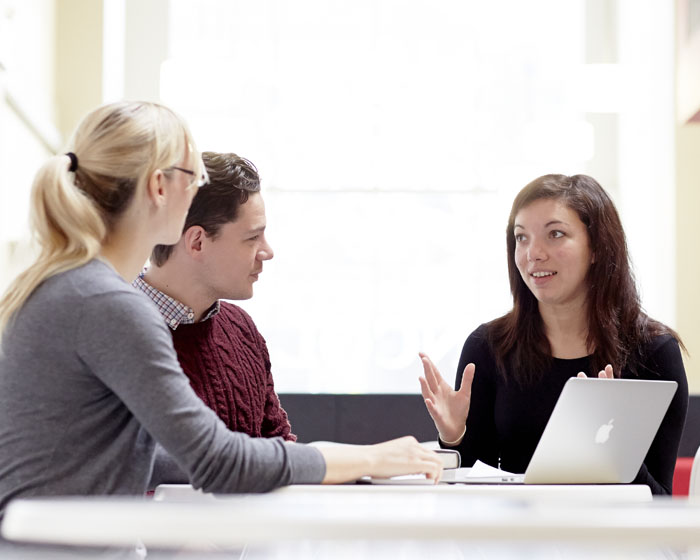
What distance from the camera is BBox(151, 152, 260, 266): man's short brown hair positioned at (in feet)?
6.42

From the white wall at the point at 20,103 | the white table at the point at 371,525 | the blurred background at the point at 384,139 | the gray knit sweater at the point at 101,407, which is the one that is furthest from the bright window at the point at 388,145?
the white table at the point at 371,525

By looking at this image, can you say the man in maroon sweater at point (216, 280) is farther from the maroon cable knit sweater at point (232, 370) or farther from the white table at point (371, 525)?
the white table at point (371, 525)

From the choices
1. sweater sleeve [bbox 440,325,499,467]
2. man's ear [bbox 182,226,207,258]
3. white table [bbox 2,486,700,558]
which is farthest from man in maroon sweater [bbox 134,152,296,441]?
white table [bbox 2,486,700,558]

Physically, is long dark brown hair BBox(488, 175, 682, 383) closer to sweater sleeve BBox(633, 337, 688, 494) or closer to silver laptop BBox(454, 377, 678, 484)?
sweater sleeve BBox(633, 337, 688, 494)

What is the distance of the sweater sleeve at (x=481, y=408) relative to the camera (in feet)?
→ 7.27

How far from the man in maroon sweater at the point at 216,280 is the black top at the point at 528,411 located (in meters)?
0.55

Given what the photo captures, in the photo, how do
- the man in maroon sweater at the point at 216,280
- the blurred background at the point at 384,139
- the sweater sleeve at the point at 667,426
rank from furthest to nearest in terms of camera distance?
1. the blurred background at the point at 384,139
2. the sweater sleeve at the point at 667,426
3. the man in maroon sweater at the point at 216,280

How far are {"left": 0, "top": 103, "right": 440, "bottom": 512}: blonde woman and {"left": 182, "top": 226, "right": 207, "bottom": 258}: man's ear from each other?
57cm

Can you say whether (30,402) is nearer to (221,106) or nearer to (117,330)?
(117,330)

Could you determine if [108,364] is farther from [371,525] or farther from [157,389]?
[371,525]

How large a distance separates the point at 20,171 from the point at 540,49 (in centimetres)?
341

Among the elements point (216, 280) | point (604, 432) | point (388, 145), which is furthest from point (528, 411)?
point (388, 145)

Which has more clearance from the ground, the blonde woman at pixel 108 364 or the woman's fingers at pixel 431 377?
the blonde woman at pixel 108 364

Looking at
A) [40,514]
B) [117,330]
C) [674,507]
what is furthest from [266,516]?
[117,330]
